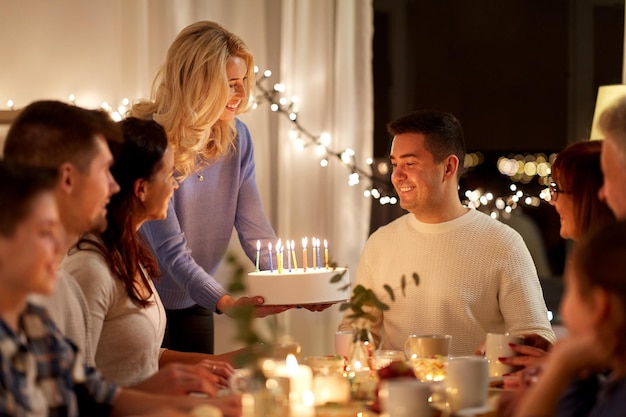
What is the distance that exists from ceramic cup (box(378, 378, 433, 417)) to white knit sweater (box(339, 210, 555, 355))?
1055mm

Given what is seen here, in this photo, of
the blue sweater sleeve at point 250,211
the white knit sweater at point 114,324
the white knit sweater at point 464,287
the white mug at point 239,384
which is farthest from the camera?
the blue sweater sleeve at point 250,211

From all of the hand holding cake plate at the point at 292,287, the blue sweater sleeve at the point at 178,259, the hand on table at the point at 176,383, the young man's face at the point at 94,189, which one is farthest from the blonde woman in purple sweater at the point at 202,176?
the young man's face at the point at 94,189

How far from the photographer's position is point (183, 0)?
14.2 ft

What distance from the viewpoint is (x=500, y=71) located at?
15.5 ft

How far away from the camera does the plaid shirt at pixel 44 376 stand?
1656 mm

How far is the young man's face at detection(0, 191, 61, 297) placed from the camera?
5.38 feet

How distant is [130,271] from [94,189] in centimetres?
39

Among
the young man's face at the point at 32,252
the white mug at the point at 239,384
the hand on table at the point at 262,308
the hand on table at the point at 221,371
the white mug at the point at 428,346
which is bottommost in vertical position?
the hand on table at the point at 221,371

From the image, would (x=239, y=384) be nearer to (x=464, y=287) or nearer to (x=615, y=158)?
(x=615, y=158)

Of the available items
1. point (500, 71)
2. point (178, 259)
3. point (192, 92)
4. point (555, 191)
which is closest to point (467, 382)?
point (555, 191)

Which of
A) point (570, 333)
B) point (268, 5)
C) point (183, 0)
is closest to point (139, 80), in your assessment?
point (183, 0)

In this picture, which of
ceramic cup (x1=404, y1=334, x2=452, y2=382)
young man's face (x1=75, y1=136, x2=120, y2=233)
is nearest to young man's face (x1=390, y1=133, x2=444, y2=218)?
ceramic cup (x1=404, y1=334, x2=452, y2=382)

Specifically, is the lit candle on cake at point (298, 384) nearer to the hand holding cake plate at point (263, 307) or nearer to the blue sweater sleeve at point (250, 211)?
the hand holding cake plate at point (263, 307)

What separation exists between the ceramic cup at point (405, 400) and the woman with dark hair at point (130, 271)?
47 cm
